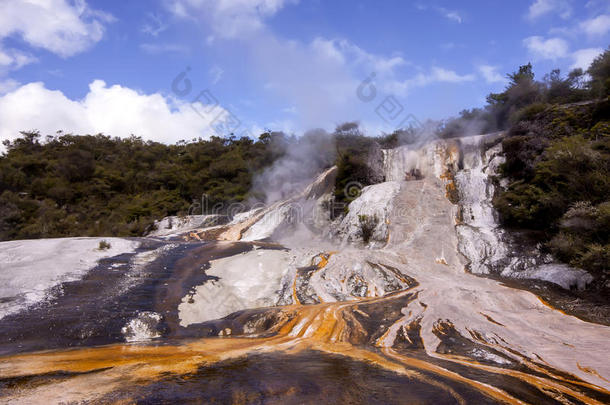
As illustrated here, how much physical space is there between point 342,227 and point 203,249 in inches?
230

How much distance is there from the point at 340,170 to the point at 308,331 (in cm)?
1373

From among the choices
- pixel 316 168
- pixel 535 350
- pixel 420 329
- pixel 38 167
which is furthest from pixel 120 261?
pixel 38 167

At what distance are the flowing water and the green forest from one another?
1.50m

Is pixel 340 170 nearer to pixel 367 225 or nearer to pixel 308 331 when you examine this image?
pixel 367 225

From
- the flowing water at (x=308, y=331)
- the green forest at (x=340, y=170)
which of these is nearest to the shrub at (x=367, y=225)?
the flowing water at (x=308, y=331)

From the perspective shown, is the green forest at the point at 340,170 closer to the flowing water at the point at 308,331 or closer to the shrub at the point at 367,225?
the flowing water at the point at 308,331

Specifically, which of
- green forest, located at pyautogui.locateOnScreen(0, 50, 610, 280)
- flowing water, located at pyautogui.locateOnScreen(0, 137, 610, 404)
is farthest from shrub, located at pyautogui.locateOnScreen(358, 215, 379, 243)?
green forest, located at pyautogui.locateOnScreen(0, 50, 610, 280)

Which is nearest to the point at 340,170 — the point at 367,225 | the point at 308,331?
the point at 367,225

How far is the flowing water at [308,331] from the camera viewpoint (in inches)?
135

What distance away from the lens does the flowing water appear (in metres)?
3.44

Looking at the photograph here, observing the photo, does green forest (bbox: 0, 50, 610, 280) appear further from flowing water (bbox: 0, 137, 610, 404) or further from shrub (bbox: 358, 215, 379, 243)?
shrub (bbox: 358, 215, 379, 243)

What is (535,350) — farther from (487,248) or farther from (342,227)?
(342,227)

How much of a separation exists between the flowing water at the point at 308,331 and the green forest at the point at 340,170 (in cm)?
150

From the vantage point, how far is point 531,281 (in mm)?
9000
